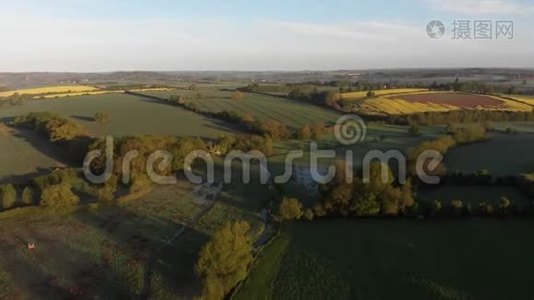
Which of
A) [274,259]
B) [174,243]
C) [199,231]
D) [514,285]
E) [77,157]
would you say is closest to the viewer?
[514,285]

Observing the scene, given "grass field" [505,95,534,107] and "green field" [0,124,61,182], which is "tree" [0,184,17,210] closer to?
"green field" [0,124,61,182]

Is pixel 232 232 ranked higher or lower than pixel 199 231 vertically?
higher

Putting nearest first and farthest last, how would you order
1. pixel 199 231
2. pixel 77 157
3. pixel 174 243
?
pixel 174 243
pixel 199 231
pixel 77 157

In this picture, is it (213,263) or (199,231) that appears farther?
(199,231)

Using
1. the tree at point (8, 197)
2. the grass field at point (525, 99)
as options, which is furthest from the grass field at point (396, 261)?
the grass field at point (525, 99)

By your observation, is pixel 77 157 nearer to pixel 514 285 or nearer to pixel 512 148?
pixel 514 285

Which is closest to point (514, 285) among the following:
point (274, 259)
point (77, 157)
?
point (274, 259)
